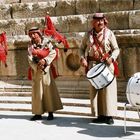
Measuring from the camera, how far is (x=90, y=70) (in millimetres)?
6223

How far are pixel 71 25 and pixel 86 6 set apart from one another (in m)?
0.62

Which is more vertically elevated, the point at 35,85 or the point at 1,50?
the point at 1,50

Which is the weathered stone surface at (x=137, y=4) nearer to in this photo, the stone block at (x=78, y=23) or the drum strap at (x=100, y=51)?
the stone block at (x=78, y=23)

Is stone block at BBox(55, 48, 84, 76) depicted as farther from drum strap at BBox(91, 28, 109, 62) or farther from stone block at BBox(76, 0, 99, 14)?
drum strap at BBox(91, 28, 109, 62)

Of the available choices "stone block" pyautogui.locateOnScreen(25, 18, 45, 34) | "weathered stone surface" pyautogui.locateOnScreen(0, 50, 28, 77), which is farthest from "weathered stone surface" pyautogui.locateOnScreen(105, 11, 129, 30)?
"weathered stone surface" pyautogui.locateOnScreen(0, 50, 28, 77)

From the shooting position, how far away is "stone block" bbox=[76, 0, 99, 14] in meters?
9.30

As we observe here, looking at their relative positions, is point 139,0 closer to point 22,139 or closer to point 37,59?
point 37,59

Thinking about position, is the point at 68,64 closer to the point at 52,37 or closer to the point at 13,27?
the point at 52,37

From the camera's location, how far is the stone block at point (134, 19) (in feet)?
26.9

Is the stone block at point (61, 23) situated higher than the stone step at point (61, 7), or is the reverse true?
the stone step at point (61, 7)

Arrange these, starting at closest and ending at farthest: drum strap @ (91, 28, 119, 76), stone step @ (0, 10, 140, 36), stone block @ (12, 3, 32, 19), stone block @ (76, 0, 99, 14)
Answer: drum strap @ (91, 28, 119, 76), stone step @ (0, 10, 140, 36), stone block @ (76, 0, 99, 14), stone block @ (12, 3, 32, 19)

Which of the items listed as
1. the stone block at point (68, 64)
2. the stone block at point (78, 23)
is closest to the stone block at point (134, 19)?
the stone block at point (78, 23)

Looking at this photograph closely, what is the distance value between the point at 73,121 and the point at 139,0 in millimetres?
3003

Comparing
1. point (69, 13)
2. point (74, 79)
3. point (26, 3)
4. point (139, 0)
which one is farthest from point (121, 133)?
point (26, 3)
